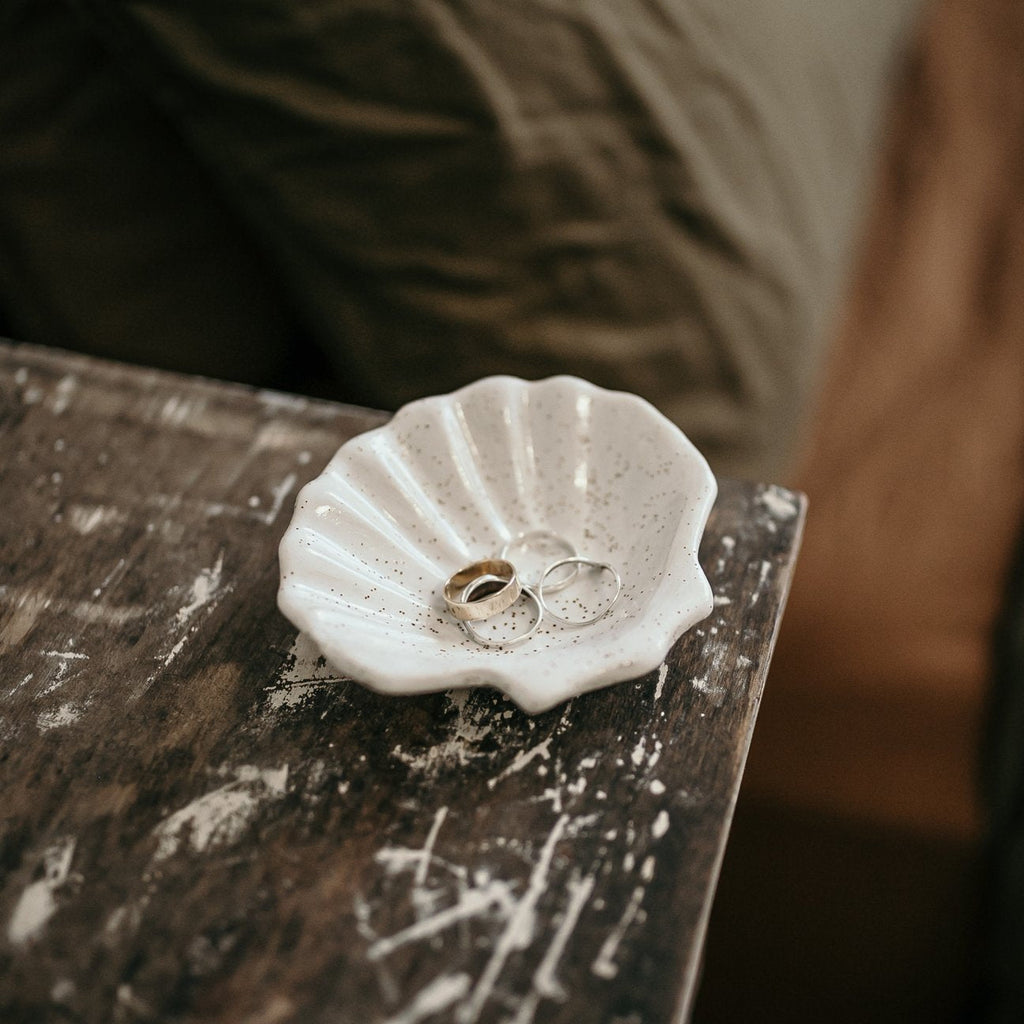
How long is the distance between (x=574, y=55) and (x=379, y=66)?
15 centimetres

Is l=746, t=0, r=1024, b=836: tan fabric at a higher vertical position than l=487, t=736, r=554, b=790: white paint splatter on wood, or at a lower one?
lower

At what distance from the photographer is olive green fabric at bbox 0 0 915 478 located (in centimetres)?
73

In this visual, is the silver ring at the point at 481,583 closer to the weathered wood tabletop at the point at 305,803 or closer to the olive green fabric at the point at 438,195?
the weathered wood tabletop at the point at 305,803

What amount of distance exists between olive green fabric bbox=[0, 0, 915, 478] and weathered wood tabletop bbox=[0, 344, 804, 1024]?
0.26m

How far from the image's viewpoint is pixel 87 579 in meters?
0.56

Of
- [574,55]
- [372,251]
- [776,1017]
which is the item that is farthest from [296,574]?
[776,1017]

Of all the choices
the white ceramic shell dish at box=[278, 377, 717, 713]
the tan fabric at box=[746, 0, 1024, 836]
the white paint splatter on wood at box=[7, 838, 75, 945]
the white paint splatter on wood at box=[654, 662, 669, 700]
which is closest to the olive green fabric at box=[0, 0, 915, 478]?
the tan fabric at box=[746, 0, 1024, 836]

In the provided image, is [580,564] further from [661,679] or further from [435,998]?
[435,998]

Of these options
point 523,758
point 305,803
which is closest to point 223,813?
point 305,803

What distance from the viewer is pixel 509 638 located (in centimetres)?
50

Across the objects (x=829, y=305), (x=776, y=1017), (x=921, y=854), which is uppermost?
(x=829, y=305)

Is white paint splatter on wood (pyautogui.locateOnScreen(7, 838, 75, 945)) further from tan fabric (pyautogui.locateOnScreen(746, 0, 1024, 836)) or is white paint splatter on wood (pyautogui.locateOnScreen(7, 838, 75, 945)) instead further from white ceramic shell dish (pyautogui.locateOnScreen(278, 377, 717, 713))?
tan fabric (pyautogui.locateOnScreen(746, 0, 1024, 836))

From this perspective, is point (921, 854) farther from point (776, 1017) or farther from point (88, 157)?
point (88, 157)

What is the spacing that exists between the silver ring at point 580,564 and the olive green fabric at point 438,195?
32cm
